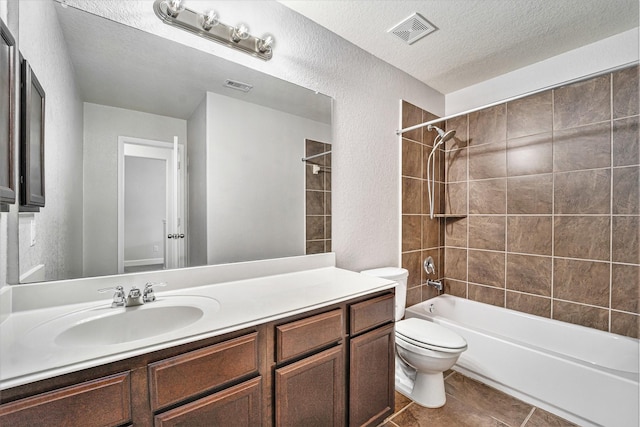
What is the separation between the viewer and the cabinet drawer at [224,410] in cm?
83

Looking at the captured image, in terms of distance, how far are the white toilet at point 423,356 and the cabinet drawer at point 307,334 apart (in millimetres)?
773

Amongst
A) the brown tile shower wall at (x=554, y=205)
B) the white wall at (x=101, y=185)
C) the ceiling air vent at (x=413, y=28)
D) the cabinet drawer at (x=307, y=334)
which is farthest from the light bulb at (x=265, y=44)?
the brown tile shower wall at (x=554, y=205)

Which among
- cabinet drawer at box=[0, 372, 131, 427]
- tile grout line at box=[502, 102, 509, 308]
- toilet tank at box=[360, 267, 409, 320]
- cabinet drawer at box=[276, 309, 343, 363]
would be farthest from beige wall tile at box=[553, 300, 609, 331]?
cabinet drawer at box=[0, 372, 131, 427]

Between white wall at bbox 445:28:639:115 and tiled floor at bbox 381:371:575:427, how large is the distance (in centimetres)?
207

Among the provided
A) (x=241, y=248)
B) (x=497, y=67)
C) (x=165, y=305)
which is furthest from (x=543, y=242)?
(x=165, y=305)

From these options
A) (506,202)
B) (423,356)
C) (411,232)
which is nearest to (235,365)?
(423,356)

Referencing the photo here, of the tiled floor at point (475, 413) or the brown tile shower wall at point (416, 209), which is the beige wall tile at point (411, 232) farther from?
the tiled floor at point (475, 413)

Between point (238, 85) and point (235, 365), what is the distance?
4.51 ft

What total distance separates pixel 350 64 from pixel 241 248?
1.52 metres

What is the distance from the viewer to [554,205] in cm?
218

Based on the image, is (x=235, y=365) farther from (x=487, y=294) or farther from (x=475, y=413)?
(x=487, y=294)

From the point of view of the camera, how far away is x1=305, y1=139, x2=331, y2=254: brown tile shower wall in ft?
5.92

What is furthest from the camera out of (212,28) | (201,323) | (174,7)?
(212,28)

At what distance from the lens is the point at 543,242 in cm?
223
